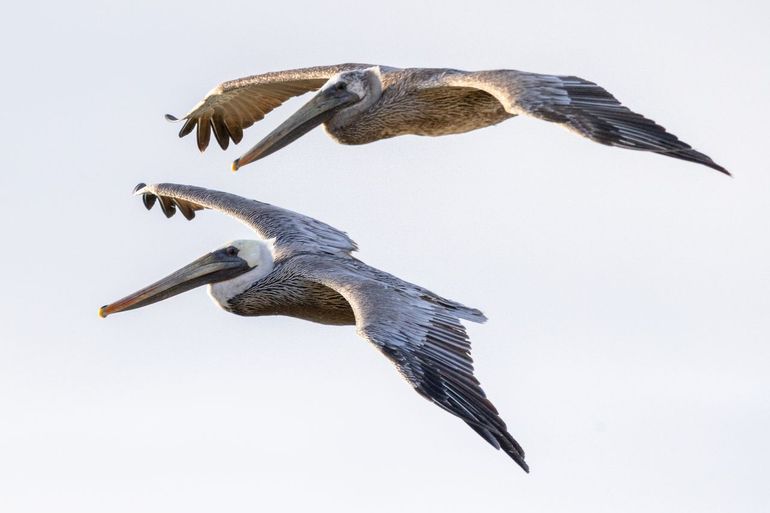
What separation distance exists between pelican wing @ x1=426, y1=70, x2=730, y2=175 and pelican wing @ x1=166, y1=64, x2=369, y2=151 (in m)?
4.05

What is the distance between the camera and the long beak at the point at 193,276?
56.7ft

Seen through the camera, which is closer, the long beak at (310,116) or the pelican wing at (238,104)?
the long beak at (310,116)

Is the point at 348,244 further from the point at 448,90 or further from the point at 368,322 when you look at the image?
the point at 368,322

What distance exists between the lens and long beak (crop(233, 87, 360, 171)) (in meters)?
18.3

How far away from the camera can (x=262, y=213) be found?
18.5 m

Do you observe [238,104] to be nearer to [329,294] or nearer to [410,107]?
[410,107]

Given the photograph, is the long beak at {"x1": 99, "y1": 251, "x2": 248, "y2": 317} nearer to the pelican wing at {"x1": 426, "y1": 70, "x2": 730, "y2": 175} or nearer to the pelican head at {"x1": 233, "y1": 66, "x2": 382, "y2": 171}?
the pelican head at {"x1": 233, "y1": 66, "x2": 382, "y2": 171}

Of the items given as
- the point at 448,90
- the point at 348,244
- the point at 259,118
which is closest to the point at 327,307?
the point at 348,244

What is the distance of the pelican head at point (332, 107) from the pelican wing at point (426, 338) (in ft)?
7.42

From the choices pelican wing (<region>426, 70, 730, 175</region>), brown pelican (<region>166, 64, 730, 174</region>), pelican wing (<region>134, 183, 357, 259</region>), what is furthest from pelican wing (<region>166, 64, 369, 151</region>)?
pelican wing (<region>426, 70, 730, 175</region>)

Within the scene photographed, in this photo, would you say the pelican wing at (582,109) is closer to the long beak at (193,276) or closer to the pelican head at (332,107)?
the pelican head at (332,107)

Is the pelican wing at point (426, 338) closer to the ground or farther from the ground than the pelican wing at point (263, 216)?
closer to the ground

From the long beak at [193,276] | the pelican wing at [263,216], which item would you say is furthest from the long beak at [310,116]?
the long beak at [193,276]

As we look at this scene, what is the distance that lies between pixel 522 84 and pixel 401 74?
7.73 feet
